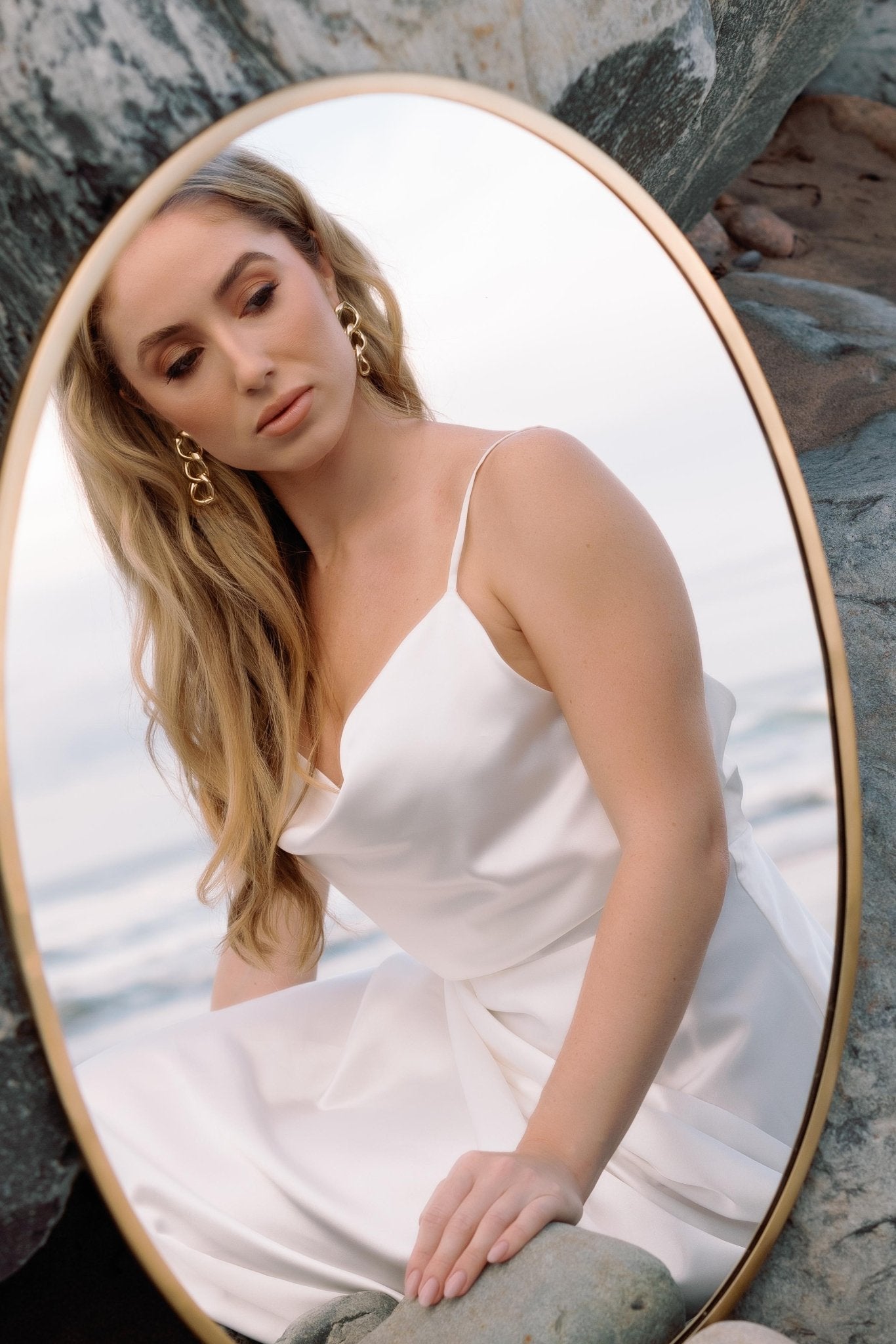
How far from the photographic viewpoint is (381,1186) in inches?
33.1

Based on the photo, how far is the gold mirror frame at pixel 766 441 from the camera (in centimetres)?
74

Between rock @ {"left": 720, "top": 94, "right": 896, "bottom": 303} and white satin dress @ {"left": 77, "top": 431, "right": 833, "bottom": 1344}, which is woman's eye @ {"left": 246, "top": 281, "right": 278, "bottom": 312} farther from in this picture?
rock @ {"left": 720, "top": 94, "right": 896, "bottom": 303}

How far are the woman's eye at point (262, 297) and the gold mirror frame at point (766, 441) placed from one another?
81 millimetres

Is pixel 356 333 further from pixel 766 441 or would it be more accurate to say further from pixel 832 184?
pixel 832 184

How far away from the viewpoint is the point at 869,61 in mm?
2508

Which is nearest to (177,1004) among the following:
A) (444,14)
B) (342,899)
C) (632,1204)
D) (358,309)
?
(342,899)

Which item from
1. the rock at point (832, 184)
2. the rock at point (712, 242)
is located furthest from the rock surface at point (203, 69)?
the rock at point (832, 184)

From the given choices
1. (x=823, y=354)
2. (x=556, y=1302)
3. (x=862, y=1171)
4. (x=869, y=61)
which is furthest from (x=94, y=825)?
(x=869, y=61)

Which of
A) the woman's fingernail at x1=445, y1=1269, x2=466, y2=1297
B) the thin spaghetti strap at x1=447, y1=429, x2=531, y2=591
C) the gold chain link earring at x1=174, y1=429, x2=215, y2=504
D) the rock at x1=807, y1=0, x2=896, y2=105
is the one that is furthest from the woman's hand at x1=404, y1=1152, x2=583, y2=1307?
the rock at x1=807, y1=0, x2=896, y2=105

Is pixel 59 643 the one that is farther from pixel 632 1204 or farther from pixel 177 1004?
pixel 632 1204

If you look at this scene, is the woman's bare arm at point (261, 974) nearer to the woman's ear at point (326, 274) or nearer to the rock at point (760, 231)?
the woman's ear at point (326, 274)

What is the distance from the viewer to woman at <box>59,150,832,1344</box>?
0.80 m

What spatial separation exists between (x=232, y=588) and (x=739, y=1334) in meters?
0.64

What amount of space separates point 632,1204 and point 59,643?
21.4 inches
